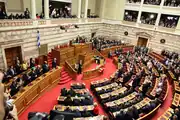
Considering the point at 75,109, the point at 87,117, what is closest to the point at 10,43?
the point at 75,109

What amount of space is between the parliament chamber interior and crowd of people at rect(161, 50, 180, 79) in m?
0.08

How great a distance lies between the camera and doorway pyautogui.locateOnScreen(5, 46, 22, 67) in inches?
436

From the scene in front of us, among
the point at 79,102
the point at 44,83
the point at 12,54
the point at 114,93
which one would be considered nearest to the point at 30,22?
the point at 12,54

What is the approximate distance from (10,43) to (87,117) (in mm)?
7934

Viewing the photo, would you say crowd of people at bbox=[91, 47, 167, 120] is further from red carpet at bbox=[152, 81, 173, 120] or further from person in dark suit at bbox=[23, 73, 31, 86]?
person in dark suit at bbox=[23, 73, 31, 86]

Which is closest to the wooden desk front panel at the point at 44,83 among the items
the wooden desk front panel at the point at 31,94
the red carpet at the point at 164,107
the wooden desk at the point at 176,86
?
the wooden desk front panel at the point at 31,94

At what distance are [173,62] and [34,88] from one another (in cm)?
1365

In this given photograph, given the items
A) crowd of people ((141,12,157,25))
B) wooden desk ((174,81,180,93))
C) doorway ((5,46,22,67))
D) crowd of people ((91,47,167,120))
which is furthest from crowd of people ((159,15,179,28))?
doorway ((5,46,22,67))

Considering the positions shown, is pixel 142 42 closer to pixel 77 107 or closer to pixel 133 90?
pixel 133 90

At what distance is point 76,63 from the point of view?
1438 centimetres

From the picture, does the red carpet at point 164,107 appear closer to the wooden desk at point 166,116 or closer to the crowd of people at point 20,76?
the wooden desk at point 166,116

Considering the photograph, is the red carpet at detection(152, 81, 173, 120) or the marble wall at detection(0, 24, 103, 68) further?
the marble wall at detection(0, 24, 103, 68)

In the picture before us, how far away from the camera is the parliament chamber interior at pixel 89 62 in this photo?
7.86 meters

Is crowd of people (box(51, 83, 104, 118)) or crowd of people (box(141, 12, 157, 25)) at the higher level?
crowd of people (box(141, 12, 157, 25))
